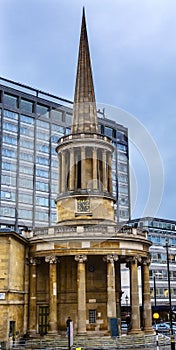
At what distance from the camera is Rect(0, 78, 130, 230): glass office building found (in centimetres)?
11369

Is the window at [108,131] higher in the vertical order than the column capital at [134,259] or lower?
higher

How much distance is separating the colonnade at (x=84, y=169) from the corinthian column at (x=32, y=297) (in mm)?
8880

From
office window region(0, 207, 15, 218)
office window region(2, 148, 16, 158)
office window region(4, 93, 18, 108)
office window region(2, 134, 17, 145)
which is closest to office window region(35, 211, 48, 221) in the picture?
office window region(0, 207, 15, 218)

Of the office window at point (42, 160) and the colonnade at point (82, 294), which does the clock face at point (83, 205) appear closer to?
the colonnade at point (82, 294)

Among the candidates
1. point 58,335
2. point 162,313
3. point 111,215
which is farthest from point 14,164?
point 58,335

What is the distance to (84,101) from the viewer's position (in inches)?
2025

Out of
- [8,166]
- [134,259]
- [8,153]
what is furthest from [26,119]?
[134,259]

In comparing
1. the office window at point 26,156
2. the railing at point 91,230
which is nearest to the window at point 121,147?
the office window at point 26,156

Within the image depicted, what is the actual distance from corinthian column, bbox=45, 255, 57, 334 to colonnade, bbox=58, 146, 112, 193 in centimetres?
840

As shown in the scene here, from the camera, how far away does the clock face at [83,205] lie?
153ft

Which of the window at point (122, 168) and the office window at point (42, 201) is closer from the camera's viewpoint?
the office window at point (42, 201)

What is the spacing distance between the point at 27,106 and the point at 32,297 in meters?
84.5

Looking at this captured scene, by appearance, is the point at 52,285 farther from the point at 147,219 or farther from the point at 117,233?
the point at 147,219

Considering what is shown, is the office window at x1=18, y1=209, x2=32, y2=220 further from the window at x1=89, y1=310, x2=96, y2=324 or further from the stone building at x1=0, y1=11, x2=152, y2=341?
the window at x1=89, y1=310, x2=96, y2=324
